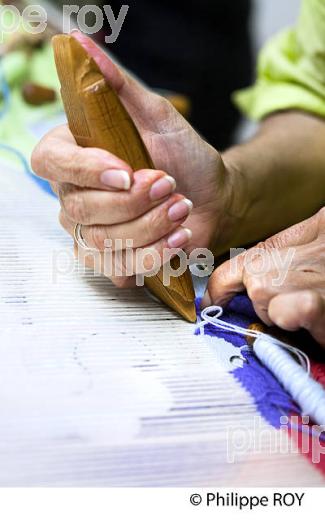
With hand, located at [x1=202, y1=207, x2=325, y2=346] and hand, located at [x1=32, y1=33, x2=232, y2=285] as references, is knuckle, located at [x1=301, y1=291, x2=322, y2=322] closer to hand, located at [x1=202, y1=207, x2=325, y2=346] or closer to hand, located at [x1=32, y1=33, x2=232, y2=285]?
hand, located at [x1=202, y1=207, x2=325, y2=346]

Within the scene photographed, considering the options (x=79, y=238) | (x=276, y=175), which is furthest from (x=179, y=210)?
(x=276, y=175)

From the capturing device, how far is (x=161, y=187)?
0.62 m

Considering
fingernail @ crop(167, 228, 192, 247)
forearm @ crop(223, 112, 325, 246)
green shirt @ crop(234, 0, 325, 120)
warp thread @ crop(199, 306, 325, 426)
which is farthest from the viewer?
green shirt @ crop(234, 0, 325, 120)

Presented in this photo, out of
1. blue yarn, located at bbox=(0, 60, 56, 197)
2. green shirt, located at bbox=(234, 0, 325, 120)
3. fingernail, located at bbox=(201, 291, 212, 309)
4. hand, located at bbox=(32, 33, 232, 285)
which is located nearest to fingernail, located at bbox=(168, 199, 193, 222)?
hand, located at bbox=(32, 33, 232, 285)

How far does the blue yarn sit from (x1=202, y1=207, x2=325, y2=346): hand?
0.36 m

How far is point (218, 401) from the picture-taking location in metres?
0.57

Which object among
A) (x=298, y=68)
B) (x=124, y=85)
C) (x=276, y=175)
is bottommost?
(x=276, y=175)

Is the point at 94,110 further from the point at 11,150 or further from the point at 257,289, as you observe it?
the point at 11,150

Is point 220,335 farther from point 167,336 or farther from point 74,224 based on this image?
point 74,224

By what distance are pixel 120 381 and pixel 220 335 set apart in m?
0.13

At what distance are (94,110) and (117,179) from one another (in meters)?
0.07

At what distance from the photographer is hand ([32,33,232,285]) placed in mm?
625

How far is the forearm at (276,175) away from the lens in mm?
912

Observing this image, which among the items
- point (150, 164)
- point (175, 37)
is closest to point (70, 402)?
point (150, 164)
